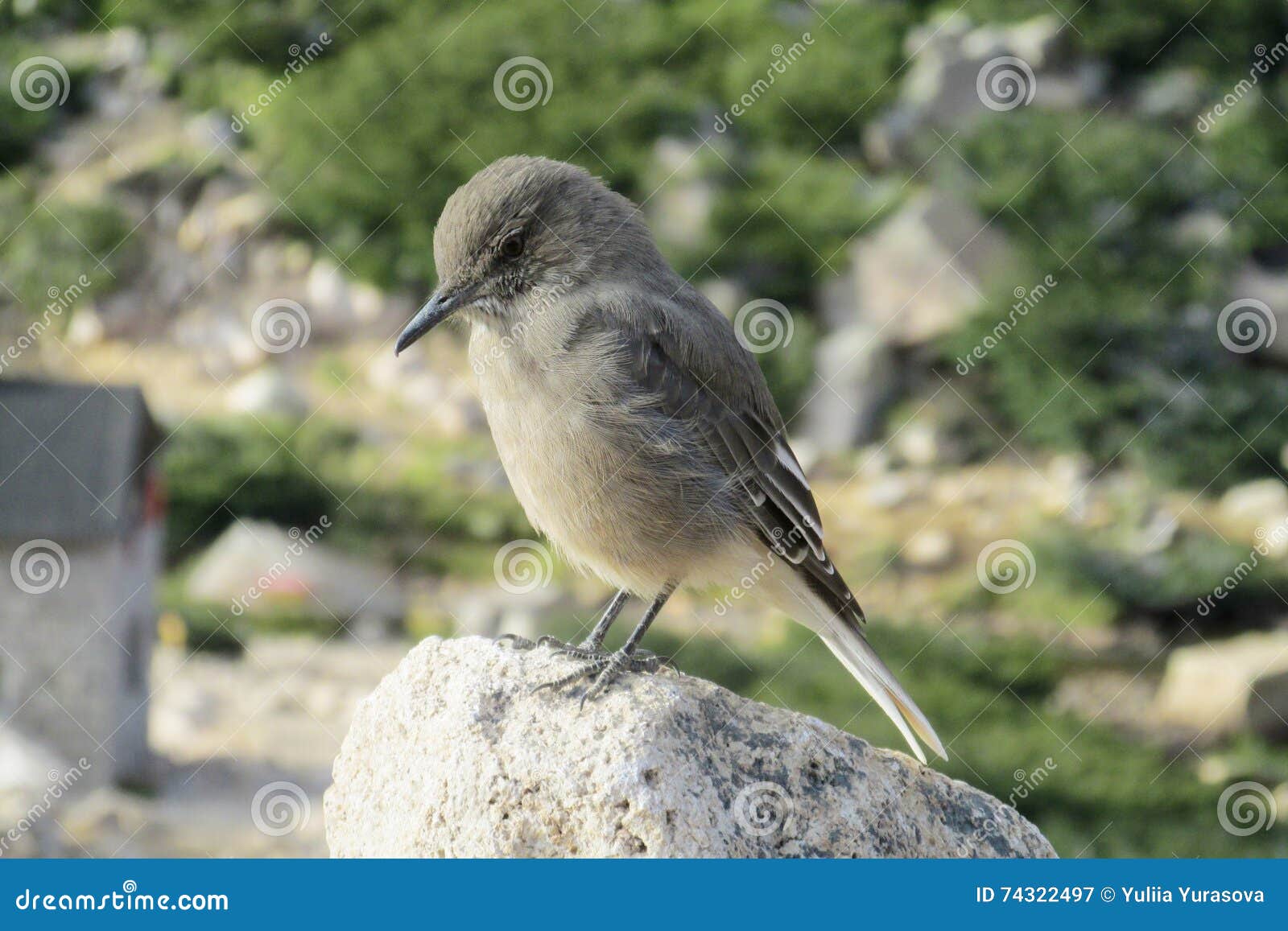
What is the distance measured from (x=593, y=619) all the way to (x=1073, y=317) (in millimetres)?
6676

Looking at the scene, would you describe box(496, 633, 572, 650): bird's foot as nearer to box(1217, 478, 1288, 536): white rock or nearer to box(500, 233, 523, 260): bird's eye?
box(500, 233, 523, 260): bird's eye

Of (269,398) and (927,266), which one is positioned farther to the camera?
(269,398)

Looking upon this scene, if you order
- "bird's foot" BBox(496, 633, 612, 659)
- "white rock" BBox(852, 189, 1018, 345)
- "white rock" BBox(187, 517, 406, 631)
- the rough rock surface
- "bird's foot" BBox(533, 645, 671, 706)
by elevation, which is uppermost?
"white rock" BBox(852, 189, 1018, 345)

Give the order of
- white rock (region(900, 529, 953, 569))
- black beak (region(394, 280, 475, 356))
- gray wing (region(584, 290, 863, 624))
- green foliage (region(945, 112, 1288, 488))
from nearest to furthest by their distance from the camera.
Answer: black beak (region(394, 280, 475, 356)) < gray wing (region(584, 290, 863, 624)) < white rock (region(900, 529, 953, 569)) < green foliage (region(945, 112, 1288, 488))

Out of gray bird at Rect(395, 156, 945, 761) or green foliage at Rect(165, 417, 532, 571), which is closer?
gray bird at Rect(395, 156, 945, 761)

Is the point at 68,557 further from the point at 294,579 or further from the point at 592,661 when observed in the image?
the point at 592,661

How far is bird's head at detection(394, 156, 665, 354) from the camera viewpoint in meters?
5.41

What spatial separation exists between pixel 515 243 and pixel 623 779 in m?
2.05

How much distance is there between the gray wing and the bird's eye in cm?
49

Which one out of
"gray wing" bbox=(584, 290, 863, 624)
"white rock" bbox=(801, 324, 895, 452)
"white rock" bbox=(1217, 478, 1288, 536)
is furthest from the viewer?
"white rock" bbox=(801, 324, 895, 452)

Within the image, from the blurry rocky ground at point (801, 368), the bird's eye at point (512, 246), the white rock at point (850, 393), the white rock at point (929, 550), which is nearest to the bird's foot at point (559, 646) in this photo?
the bird's eye at point (512, 246)

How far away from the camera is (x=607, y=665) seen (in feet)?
16.1

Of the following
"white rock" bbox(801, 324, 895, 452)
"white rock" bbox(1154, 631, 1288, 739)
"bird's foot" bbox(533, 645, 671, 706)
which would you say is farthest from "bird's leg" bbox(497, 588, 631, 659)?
"white rock" bbox(801, 324, 895, 452)

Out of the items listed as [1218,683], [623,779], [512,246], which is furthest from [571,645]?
[1218,683]
